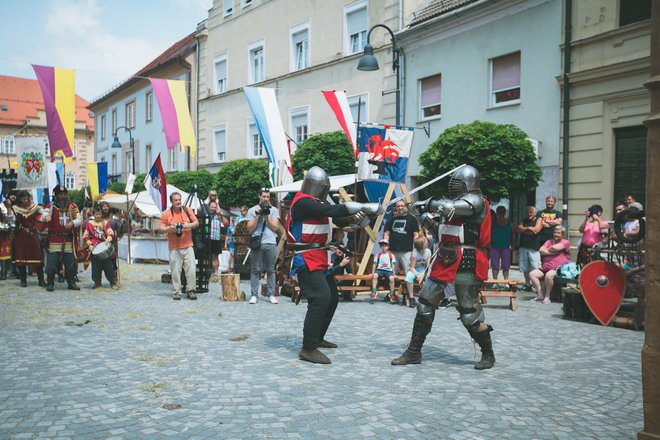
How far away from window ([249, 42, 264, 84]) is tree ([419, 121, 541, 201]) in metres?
14.7

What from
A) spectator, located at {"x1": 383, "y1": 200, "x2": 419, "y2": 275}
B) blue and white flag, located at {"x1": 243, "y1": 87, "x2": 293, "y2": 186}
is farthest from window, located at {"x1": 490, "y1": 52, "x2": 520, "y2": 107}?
spectator, located at {"x1": 383, "y1": 200, "x2": 419, "y2": 275}

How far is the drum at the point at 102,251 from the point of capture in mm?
11547

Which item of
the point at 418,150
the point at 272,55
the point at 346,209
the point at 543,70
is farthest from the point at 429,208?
the point at 272,55

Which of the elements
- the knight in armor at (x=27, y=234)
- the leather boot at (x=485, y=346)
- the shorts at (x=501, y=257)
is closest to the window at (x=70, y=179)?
the knight in armor at (x=27, y=234)

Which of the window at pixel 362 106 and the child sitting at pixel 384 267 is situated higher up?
the window at pixel 362 106

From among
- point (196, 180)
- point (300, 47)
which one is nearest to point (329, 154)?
point (300, 47)

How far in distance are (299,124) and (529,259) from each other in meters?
14.5

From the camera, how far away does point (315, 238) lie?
610cm

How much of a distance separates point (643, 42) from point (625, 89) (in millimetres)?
1025

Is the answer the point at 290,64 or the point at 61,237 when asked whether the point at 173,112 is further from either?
the point at 290,64

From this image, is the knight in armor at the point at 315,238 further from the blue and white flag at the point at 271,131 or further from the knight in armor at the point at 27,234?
the knight in armor at the point at 27,234

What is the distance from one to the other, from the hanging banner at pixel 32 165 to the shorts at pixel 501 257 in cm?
900

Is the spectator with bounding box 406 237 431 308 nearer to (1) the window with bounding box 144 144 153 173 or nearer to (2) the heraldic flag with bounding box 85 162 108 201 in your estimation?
(2) the heraldic flag with bounding box 85 162 108 201

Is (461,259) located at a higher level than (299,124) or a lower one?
lower
